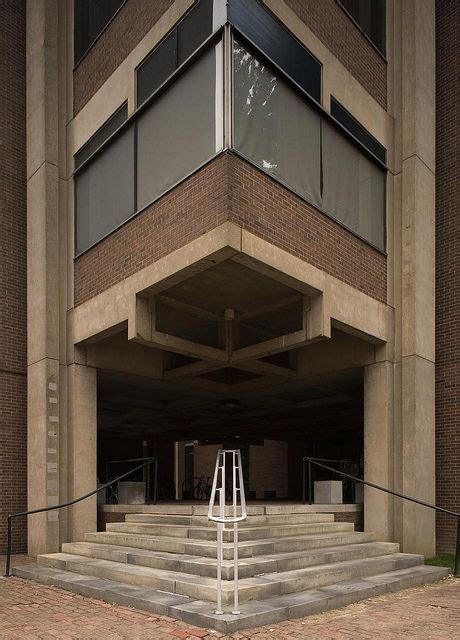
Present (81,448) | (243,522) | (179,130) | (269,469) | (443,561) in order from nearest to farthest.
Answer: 1. (243,522)
2. (179,130)
3. (443,561)
4. (81,448)
5. (269,469)

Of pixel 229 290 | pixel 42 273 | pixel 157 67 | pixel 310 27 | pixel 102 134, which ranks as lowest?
pixel 229 290

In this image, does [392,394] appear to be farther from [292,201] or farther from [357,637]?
[357,637]

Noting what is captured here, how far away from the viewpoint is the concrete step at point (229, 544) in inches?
344

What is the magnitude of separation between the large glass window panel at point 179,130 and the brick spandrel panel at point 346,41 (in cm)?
253

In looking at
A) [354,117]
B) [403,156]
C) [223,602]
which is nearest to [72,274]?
[354,117]

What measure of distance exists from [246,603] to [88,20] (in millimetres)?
12631

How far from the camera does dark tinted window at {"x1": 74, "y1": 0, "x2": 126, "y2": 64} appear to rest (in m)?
13.7

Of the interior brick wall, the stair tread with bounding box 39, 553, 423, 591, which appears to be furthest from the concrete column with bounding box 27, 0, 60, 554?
the interior brick wall

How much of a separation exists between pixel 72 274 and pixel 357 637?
31.0 feet

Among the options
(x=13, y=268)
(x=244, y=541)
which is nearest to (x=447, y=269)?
(x=244, y=541)

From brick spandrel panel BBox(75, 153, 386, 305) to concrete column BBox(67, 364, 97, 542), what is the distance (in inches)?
65.1

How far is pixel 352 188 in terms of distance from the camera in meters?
12.8

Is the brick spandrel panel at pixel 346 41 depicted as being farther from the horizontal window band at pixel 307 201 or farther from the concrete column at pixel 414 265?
the horizontal window band at pixel 307 201

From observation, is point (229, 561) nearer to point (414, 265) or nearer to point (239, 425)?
point (414, 265)
